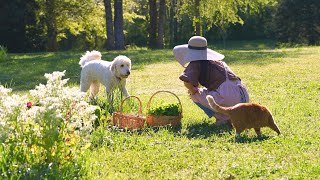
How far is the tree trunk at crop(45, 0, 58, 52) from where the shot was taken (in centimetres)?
3145

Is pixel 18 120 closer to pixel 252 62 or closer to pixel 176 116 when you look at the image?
pixel 176 116

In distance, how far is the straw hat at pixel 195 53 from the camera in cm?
696

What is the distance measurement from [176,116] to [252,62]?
10.8 metres

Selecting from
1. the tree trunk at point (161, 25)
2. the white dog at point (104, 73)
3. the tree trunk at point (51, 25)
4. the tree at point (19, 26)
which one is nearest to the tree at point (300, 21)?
the tree trunk at point (161, 25)

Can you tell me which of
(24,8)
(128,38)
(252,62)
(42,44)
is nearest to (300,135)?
(252,62)

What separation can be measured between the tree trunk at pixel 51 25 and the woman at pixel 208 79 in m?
25.8

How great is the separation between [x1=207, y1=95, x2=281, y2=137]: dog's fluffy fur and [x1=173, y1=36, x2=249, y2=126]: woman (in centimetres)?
77

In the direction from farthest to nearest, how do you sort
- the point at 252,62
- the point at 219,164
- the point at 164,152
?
the point at 252,62
the point at 164,152
the point at 219,164

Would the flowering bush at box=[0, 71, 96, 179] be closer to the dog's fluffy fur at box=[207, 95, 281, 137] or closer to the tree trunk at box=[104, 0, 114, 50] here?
the dog's fluffy fur at box=[207, 95, 281, 137]

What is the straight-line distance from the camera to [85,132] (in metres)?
4.66

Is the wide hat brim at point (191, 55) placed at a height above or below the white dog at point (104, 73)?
above

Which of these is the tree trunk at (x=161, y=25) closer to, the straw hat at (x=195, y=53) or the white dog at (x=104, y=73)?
the white dog at (x=104, y=73)

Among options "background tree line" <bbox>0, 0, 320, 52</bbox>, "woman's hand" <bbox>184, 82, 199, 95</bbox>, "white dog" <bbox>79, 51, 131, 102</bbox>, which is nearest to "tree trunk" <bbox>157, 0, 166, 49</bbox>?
"background tree line" <bbox>0, 0, 320, 52</bbox>

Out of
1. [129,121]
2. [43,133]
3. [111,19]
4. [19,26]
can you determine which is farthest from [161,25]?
[43,133]
